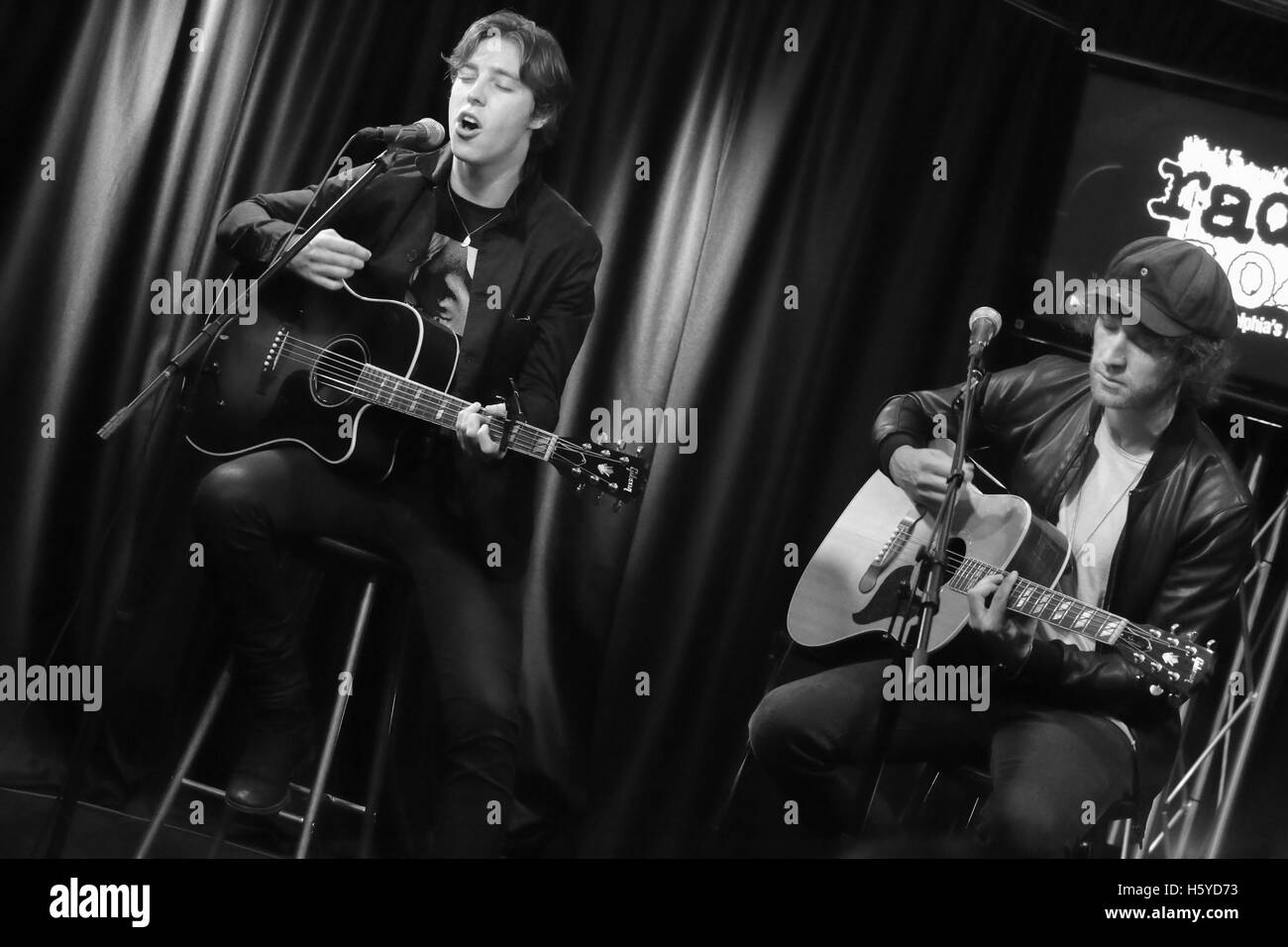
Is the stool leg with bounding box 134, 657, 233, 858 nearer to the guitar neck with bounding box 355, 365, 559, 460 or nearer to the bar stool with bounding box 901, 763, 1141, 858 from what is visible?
the guitar neck with bounding box 355, 365, 559, 460

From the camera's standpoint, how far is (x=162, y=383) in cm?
303

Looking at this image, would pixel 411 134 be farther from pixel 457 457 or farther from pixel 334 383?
pixel 457 457

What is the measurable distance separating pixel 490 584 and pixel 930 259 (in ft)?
5.68

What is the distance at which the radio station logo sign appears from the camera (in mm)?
3771

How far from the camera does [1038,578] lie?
3365 millimetres

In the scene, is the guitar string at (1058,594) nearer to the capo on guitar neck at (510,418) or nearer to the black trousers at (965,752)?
the black trousers at (965,752)

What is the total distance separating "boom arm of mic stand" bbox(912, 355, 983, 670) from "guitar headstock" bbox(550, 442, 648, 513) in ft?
2.54

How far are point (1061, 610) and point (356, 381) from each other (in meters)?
1.93

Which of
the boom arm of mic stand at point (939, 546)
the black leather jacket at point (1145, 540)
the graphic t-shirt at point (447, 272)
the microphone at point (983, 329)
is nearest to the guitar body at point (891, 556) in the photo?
the black leather jacket at point (1145, 540)

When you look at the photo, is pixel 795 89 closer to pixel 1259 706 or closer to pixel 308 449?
pixel 308 449

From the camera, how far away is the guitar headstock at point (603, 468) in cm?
326

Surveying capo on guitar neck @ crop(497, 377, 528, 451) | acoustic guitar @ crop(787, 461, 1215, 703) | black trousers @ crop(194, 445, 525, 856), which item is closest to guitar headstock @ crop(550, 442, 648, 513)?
capo on guitar neck @ crop(497, 377, 528, 451)

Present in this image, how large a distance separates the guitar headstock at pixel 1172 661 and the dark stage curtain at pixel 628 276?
0.98 m
